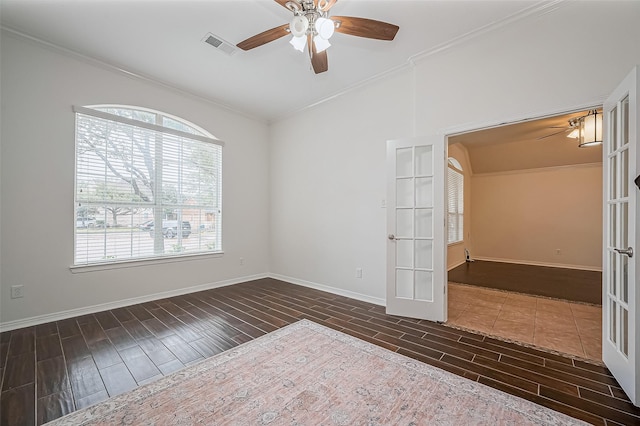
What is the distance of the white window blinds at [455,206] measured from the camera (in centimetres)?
615

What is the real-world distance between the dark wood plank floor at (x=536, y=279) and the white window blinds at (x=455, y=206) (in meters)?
0.78

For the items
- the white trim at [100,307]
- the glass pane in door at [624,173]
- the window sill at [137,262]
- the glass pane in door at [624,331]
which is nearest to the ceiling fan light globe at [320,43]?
the glass pane in door at [624,173]

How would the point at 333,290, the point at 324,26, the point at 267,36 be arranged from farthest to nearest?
1. the point at 333,290
2. the point at 267,36
3. the point at 324,26

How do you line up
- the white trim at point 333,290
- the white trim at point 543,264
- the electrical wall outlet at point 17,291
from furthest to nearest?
the white trim at point 543,264 < the white trim at point 333,290 < the electrical wall outlet at point 17,291

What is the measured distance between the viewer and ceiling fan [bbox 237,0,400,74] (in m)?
1.90

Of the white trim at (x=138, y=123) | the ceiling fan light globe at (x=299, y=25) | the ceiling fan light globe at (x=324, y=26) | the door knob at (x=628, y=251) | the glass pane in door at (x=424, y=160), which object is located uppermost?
the ceiling fan light globe at (x=299, y=25)

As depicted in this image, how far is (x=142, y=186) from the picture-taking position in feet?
12.0

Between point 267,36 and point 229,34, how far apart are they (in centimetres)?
82

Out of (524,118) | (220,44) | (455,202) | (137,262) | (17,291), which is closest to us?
(524,118)

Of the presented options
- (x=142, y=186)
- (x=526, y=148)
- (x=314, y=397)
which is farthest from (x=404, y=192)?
(x=526, y=148)

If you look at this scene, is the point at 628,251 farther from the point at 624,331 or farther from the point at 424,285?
the point at 424,285

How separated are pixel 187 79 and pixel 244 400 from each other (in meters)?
3.89

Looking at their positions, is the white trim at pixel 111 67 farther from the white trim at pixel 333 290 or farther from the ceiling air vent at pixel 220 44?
the white trim at pixel 333 290

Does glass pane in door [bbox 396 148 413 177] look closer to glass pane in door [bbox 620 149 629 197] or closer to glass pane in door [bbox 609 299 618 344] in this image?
glass pane in door [bbox 620 149 629 197]
